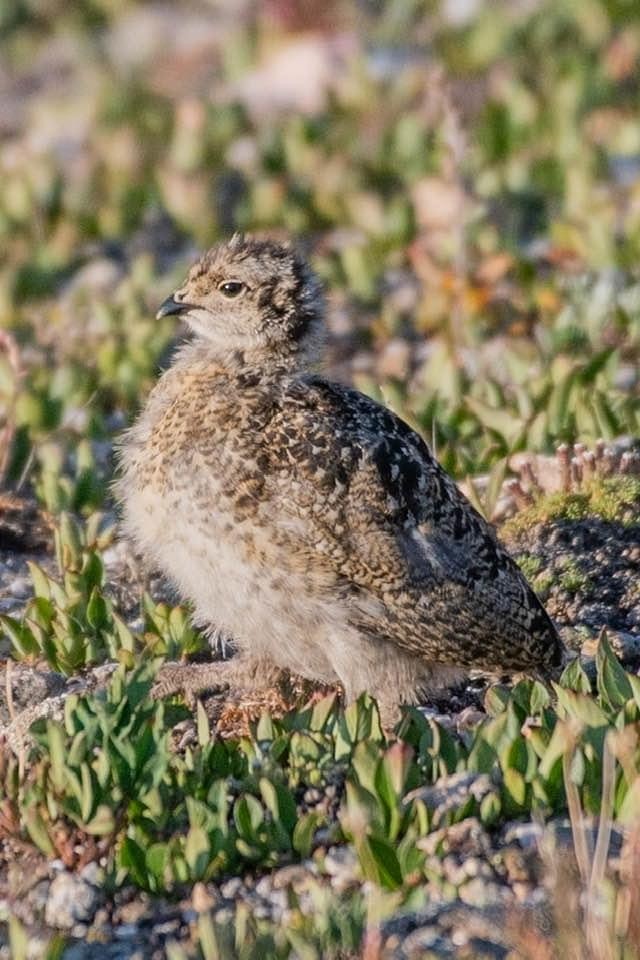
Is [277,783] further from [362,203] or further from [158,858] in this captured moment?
[362,203]

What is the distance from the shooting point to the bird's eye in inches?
236

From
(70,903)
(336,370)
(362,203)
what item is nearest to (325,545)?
(70,903)

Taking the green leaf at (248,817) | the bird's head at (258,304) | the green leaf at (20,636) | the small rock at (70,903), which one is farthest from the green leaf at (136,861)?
the bird's head at (258,304)

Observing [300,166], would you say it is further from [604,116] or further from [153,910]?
[153,910]

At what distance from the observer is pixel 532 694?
5.27 metres

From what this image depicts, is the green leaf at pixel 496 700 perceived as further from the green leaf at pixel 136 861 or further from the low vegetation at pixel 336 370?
the green leaf at pixel 136 861

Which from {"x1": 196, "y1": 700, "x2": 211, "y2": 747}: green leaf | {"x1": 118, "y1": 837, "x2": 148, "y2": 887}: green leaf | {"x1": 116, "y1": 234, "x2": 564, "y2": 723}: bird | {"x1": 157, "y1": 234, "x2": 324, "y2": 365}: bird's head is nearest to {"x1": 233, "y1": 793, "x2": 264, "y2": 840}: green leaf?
{"x1": 118, "y1": 837, "x2": 148, "y2": 887}: green leaf

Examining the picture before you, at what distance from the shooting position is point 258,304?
5977 mm

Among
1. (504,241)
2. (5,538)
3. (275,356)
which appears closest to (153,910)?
(275,356)

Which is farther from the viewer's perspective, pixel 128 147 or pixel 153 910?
pixel 128 147

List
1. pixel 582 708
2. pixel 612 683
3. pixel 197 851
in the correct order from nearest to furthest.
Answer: pixel 197 851, pixel 582 708, pixel 612 683

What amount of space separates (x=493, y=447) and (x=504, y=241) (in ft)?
9.46

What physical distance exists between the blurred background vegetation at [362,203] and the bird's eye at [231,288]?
4.07 feet

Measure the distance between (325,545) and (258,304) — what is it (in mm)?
1038
